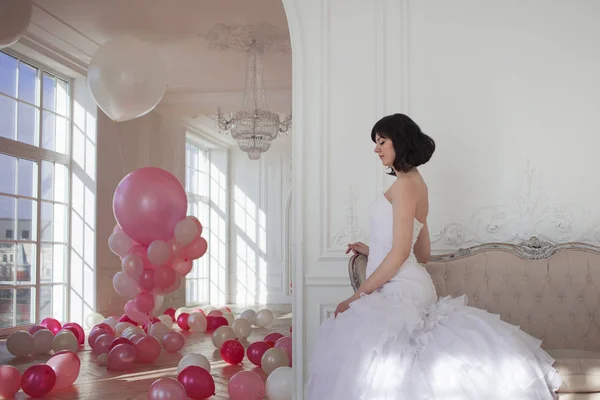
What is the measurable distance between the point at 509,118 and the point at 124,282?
3499mm

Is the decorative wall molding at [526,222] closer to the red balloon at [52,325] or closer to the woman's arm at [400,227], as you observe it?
the woman's arm at [400,227]

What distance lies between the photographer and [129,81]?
5.11m

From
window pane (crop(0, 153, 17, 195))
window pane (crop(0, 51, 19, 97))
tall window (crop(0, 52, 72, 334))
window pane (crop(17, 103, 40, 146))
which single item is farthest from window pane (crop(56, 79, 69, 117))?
window pane (crop(0, 153, 17, 195))

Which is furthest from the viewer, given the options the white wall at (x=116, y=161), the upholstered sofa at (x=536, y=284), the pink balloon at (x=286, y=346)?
the white wall at (x=116, y=161)

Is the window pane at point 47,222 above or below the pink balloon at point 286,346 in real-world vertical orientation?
above

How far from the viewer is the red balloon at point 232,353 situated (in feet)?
16.6

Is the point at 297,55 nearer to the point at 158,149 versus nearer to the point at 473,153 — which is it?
the point at 473,153

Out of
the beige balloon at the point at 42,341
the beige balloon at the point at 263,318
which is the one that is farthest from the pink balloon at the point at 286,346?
the beige balloon at the point at 263,318

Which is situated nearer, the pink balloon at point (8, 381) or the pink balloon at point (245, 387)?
the pink balloon at point (245, 387)

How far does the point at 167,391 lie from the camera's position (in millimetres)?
3461

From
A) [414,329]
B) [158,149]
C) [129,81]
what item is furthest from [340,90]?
[158,149]

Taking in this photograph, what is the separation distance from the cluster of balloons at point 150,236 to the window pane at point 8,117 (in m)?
1.65

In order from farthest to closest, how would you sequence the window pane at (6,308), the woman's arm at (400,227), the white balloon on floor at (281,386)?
the window pane at (6,308), the white balloon on floor at (281,386), the woman's arm at (400,227)

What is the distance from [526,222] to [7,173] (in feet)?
16.3
